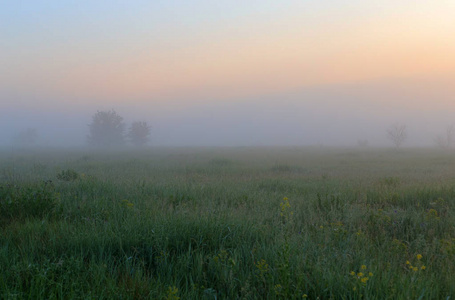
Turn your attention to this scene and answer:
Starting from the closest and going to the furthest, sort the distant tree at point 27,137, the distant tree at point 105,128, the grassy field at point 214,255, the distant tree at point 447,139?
1. the grassy field at point 214,255
2. the distant tree at point 447,139
3. the distant tree at point 105,128
4. the distant tree at point 27,137

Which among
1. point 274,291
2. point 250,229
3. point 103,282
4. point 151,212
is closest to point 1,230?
point 151,212

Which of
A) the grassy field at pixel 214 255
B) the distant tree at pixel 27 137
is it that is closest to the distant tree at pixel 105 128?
the distant tree at pixel 27 137

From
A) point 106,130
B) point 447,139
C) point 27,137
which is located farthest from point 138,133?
point 447,139

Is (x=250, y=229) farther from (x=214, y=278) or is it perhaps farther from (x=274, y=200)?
(x=274, y=200)

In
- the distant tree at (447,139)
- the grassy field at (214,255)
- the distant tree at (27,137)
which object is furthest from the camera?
the distant tree at (27,137)

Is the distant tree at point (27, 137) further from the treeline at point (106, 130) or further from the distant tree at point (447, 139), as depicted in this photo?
the distant tree at point (447, 139)

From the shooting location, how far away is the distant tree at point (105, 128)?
69.1 meters

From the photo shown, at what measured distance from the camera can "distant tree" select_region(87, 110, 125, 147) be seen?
227ft

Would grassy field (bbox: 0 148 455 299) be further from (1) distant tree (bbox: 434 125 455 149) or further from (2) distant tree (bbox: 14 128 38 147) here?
(2) distant tree (bbox: 14 128 38 147)

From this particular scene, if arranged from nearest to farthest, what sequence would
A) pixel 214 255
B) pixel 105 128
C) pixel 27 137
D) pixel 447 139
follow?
pixel 214 255, pixel 447 139, pixel 105 128, pixel 27 137

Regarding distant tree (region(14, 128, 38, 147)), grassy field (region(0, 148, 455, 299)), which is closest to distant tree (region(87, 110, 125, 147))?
distant tree (region(14, 128, 38, 147))

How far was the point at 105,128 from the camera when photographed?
69.0 meters

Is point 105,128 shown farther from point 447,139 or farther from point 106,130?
point 447,139

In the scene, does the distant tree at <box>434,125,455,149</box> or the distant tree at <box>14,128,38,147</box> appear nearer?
the distant tree at <box>434,125,455,149</box>
